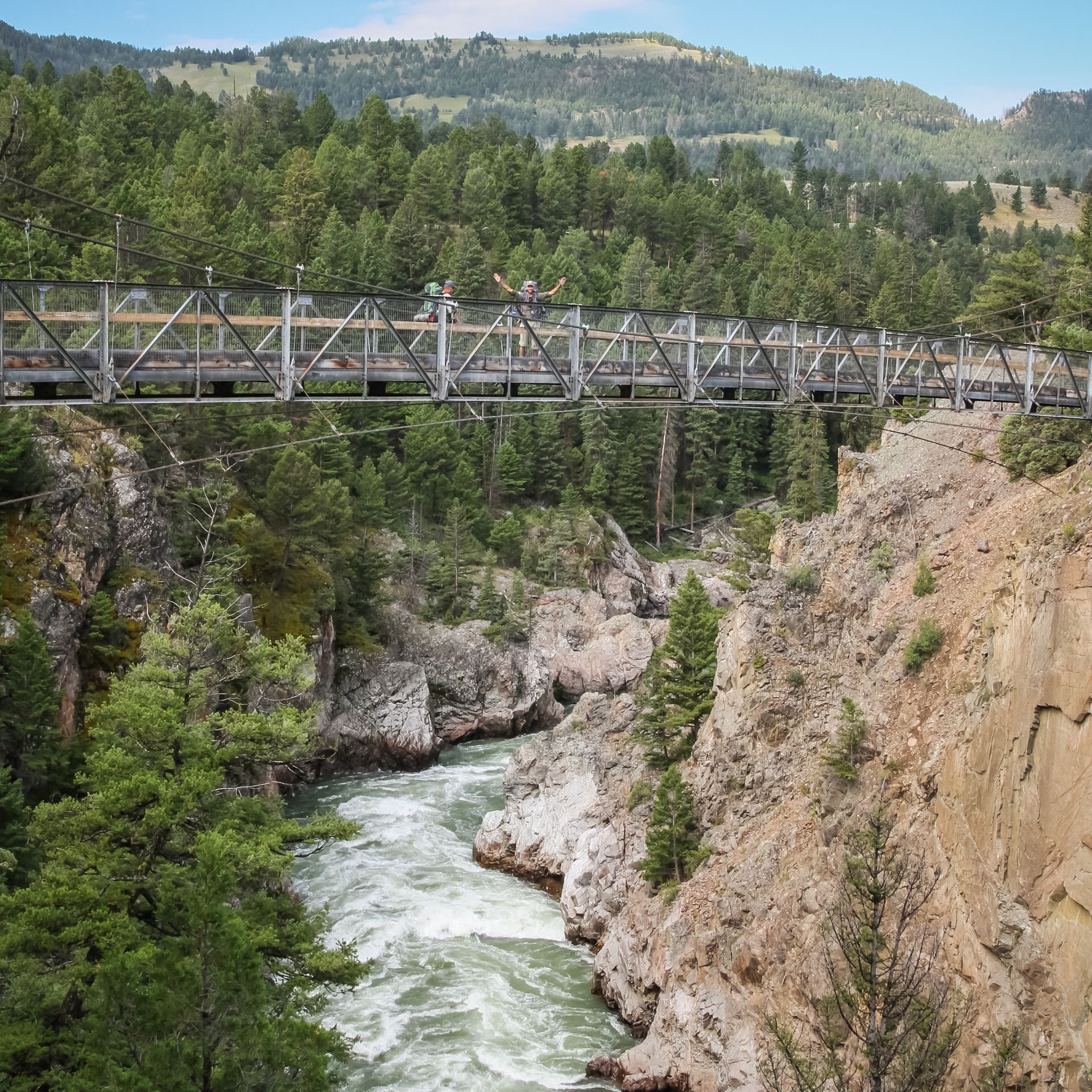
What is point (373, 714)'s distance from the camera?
4531 cm

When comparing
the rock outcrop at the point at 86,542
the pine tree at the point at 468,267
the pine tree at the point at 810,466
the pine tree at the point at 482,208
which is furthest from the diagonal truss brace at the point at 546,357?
the pine tree at the point at 482,208

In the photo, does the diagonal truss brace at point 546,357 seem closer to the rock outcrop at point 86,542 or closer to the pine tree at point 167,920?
the pine tree at point 167,920

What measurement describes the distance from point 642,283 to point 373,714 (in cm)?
4741

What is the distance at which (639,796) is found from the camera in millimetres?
31531

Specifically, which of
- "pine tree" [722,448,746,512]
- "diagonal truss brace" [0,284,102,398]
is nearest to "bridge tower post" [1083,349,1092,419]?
"diagonal truss brace" [0,284,102,398]

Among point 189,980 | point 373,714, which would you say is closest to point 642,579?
point 373,714

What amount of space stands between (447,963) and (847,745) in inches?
423

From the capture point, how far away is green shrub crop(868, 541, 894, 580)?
97.9 feet

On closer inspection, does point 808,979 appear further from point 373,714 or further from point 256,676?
point 373,714

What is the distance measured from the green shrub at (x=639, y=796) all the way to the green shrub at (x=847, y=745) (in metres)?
7.12

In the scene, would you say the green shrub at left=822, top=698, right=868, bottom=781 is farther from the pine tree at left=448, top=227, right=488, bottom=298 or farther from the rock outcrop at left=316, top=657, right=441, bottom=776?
the pine tree at left=448, top=227, right=488, bottom=298

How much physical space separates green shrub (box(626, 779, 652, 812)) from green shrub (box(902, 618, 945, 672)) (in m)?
8.43

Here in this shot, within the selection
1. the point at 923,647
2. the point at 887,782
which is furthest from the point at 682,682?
the point at 887,782

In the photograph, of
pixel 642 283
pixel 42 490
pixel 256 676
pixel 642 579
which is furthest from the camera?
pixel 642 283
